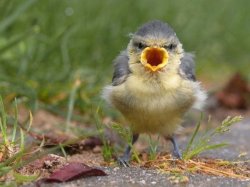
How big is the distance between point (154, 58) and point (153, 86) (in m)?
0.17

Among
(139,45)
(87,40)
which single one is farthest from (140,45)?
Result: (87,40)

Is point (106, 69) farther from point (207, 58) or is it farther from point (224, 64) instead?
point (224, 64)

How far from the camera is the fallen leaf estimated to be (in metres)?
2.57

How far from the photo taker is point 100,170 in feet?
8.85

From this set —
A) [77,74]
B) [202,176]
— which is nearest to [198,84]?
[202,176]

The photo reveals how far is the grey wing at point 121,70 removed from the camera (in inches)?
135

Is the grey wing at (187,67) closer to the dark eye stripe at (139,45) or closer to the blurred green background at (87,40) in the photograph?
the dark eye stripe at (139,45)

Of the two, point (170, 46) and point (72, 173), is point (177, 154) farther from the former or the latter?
point (72, 173)

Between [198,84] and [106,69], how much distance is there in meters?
2.01

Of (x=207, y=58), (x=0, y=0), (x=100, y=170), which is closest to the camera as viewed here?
(x=100, y=170)

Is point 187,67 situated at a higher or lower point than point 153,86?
higher

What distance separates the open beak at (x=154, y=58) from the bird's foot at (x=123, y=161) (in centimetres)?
46

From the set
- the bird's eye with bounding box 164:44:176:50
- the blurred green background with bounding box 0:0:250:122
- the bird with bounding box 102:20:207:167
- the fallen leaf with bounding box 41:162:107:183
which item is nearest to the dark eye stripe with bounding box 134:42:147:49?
the bird with bounding box 102:20:207:167

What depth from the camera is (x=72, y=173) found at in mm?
2617
